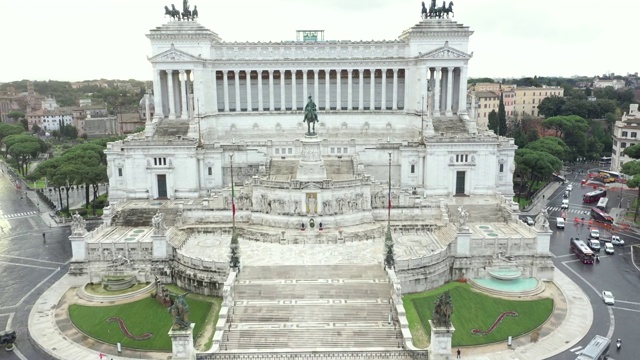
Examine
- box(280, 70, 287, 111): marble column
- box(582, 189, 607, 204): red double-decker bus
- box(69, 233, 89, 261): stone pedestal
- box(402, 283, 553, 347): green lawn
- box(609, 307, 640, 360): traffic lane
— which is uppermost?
box(280, 70, 287, 111): marble column

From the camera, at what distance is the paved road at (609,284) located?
43.6m

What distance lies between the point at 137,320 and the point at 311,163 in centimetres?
2780

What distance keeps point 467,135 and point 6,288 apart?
2375 inches

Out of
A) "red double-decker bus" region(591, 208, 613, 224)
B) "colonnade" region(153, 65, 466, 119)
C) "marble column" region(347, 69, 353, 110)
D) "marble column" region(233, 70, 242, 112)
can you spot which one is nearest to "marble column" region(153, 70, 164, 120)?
"colonnade" region(153, 65, 466, 119)

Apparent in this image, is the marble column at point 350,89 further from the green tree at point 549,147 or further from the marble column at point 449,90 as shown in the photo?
the green tree at point 549,147

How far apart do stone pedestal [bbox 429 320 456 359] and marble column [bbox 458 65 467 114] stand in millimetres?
50390

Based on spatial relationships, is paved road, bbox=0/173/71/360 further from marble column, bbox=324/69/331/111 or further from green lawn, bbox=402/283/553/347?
marble column, bbox=324/69/331/111

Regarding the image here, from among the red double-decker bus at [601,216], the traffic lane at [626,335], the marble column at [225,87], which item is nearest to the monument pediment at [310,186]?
the marble column at [225,87]

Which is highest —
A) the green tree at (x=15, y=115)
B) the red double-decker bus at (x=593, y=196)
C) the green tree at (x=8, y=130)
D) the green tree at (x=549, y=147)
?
the green tree at (x=15, y=115)

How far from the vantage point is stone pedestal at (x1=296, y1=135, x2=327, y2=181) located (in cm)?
6419

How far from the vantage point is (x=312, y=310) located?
4428cm

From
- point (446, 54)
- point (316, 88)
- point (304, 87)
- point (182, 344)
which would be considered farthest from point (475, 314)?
point (304, 87)

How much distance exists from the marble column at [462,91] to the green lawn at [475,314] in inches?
1456

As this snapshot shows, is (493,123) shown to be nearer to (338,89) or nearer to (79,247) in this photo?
(338,89)
